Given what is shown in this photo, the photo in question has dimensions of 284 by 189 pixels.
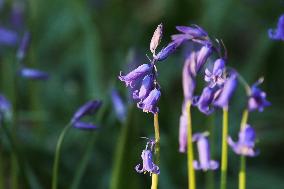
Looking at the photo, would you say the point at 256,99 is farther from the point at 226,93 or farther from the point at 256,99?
the point at 226,93

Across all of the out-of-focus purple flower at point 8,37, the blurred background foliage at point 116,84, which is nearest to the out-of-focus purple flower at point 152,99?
the blurred background foliage at point 116,84

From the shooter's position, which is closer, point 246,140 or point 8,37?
point 246,140

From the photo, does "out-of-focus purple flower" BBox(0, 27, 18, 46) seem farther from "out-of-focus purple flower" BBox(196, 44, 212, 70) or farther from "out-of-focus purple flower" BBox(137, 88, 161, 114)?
"out-of-focus purple flower" BBox(137, 88, 161, 114)

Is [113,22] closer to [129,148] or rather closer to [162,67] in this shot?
[162,67]

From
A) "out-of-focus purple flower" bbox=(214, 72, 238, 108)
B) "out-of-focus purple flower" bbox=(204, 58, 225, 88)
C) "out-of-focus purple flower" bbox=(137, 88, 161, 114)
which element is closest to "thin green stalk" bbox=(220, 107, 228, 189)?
"out-of-focus purple flower" bbox=(214, 72, 238, 108)

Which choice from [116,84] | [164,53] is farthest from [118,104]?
[164,53]

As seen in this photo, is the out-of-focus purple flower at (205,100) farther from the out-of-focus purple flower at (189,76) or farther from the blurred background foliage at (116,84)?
the blurred background foliage at (116,84)

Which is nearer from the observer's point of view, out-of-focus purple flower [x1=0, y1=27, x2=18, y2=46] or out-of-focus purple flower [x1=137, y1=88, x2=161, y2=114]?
out-of-focus purple flower [x1=137, y1=88, x2=161, y2=114]
